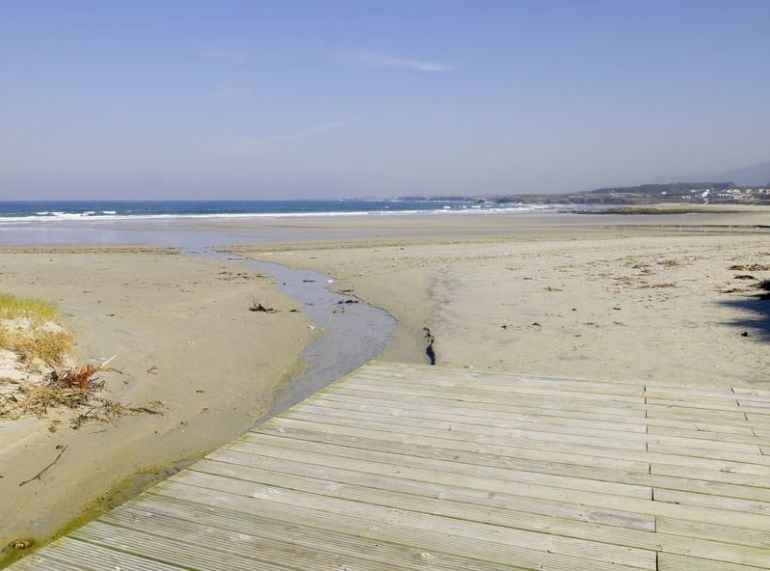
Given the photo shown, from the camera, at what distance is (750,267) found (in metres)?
15.8

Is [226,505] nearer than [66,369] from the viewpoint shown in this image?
Yes

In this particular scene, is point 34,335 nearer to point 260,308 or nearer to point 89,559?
point 260,308

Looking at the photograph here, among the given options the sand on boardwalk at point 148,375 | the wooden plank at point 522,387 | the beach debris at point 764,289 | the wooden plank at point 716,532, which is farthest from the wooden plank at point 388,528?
the beach debris at point 764,289

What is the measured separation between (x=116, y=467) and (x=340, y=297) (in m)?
9.27

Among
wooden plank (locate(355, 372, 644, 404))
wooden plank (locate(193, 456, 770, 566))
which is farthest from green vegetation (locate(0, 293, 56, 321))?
wooden plank (locate(193, 456, 770, 566))

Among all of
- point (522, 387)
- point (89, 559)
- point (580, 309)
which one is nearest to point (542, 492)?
point (522, 387)

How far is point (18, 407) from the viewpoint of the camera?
20.8 ft

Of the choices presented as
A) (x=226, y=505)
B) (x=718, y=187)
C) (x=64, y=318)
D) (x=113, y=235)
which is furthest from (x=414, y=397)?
(x=718, y=187)

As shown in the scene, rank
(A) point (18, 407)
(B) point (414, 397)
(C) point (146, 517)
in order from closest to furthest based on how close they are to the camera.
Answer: (C) point (146, 517)
(B) point (414, 397)
(A) point (18, 407)

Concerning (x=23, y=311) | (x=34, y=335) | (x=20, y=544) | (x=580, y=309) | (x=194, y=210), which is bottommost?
(x=20, y=544)

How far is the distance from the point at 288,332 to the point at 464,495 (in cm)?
764

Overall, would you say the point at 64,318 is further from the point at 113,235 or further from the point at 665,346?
the point at 113,235

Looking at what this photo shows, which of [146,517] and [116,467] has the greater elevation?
[146,517]

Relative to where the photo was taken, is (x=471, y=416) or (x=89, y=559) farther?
(x=471, y=416)
